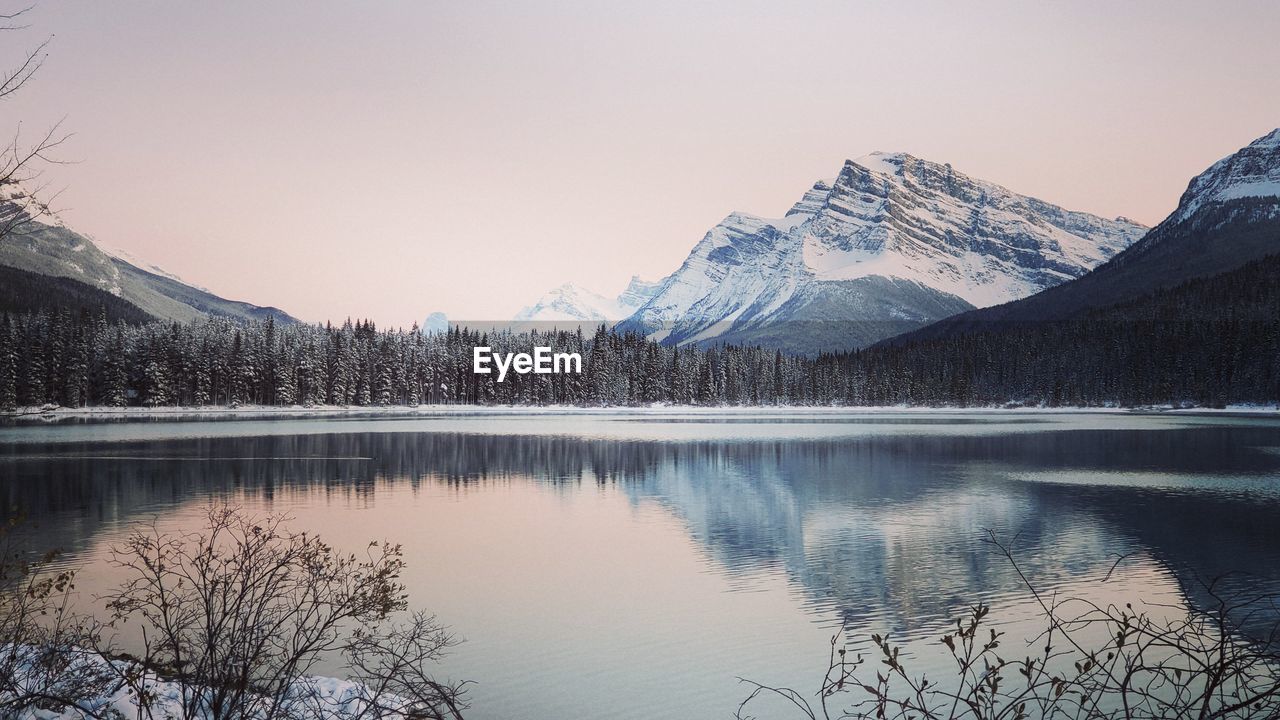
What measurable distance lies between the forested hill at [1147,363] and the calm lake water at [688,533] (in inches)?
4322

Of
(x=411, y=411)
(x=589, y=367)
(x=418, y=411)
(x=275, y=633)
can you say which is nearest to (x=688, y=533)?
(x=275, y=633)

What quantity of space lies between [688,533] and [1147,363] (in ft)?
542

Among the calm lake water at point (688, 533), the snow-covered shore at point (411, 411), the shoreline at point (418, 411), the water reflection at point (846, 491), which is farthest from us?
the snow-covered shore at point (411, 411)

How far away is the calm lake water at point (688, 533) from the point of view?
15.7m

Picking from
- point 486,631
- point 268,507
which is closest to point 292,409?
point 268,507

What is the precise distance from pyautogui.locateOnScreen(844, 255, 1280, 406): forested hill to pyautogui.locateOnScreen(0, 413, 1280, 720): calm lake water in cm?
10979

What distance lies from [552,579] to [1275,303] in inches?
7642

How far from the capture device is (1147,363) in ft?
536

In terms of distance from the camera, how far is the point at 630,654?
51.7ft

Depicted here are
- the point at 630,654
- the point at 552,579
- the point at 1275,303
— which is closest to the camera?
the point at 630,654

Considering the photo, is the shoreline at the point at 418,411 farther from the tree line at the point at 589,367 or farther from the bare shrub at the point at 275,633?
the bare shrub at the point at 275,633

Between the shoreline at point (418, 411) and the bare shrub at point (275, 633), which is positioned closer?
the bare shrub at point (275, 633)

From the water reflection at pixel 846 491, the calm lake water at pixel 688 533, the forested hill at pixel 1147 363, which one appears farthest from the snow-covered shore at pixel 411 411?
the calm lake water at pixel 688 533

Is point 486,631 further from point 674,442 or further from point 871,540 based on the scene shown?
point 674,442
